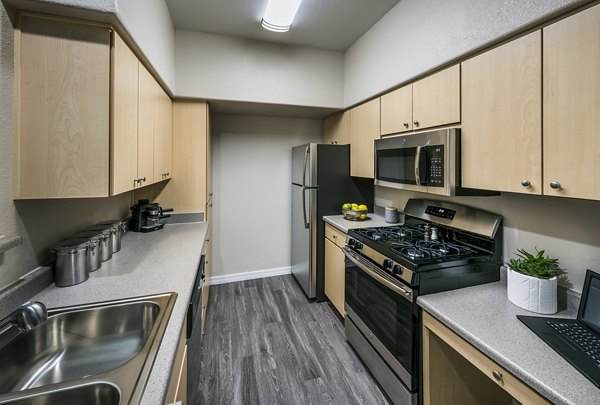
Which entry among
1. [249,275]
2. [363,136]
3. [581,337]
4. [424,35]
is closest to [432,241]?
[581,337]

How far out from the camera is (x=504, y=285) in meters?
1.55

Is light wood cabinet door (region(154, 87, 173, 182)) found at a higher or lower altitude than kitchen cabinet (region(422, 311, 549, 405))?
higher

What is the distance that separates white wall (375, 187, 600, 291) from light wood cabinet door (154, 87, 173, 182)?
2.31 m

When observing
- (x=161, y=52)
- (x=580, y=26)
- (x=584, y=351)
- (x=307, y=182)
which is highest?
(x=161, y=52)

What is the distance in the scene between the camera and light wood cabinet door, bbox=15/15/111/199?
1.11m

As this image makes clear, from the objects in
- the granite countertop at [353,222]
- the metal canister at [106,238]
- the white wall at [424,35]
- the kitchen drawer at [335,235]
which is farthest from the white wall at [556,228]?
the metal canister at [106,238]

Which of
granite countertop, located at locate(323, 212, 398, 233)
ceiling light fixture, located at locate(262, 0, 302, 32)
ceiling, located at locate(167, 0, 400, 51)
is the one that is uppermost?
ceiling, located at locate(167, 0, 400, 51)

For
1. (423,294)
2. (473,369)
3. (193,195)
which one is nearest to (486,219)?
(423,294)

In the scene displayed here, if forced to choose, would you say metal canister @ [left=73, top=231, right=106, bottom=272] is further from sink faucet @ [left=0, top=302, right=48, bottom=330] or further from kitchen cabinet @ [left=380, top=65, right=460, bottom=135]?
kitchen cabinet @ [left=380, top=65, right=460, bottom=135]

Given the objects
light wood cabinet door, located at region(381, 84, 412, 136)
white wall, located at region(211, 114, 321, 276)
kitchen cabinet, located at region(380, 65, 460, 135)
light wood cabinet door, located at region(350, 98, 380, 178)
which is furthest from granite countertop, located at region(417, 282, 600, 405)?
white wall, located at region(211, 114, 321, 276)

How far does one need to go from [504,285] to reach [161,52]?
2661 millimetres

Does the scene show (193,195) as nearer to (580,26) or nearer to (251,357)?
(251,357)

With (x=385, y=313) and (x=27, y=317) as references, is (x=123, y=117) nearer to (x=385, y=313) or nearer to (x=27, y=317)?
(x=27, y=317)

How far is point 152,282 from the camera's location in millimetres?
1372
